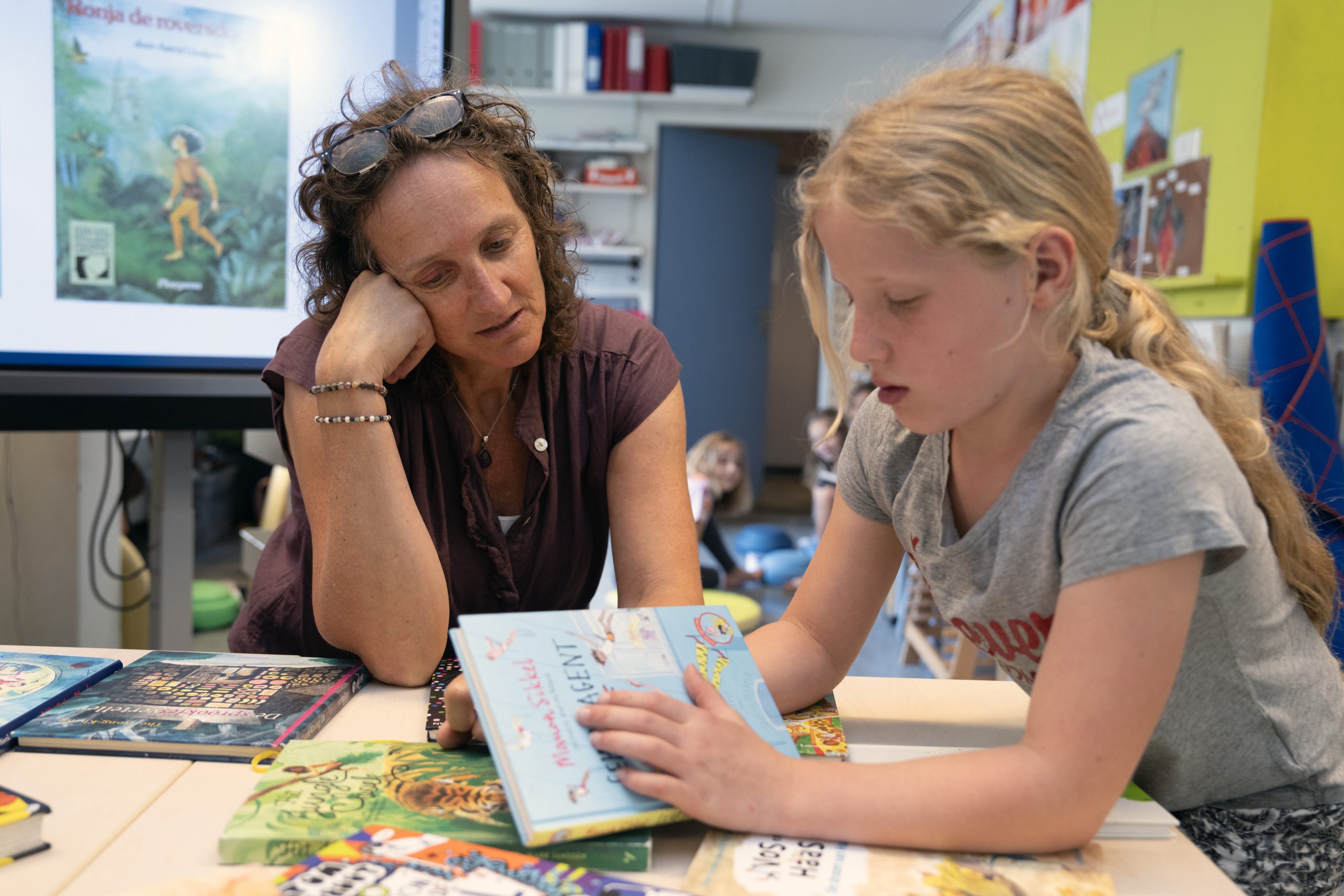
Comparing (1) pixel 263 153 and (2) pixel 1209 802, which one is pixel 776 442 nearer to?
(1) pixel 263 153

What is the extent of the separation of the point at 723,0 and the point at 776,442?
3.78 m

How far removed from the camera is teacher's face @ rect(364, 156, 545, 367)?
1.00 meters

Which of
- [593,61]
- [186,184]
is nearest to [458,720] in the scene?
[186,184]

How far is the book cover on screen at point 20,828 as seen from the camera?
60cm

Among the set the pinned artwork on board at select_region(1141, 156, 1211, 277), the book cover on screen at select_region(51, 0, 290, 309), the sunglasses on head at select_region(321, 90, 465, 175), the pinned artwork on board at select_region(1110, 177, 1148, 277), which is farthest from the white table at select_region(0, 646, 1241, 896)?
the pinned artwork on board at select_region(1110, 177, 1148, 277)

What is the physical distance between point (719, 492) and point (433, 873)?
12.6 ft

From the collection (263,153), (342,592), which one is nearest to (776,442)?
(263,153)

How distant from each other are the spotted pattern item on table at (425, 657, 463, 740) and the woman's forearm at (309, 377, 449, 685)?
0.02 m

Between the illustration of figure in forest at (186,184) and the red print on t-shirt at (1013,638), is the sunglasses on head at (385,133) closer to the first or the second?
the illustration of figure in forest at (186,184)

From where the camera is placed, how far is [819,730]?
2.67 ft

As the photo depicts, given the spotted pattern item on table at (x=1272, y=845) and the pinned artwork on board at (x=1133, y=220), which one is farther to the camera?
the pinned artwork on board at (x=1133, y=220)

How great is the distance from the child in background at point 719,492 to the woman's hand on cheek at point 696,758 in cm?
304

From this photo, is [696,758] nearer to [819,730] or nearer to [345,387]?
[819,730]

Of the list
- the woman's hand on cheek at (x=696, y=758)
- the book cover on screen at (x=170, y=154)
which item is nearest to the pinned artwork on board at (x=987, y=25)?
the book cover on screen at (x=170, y=154)
